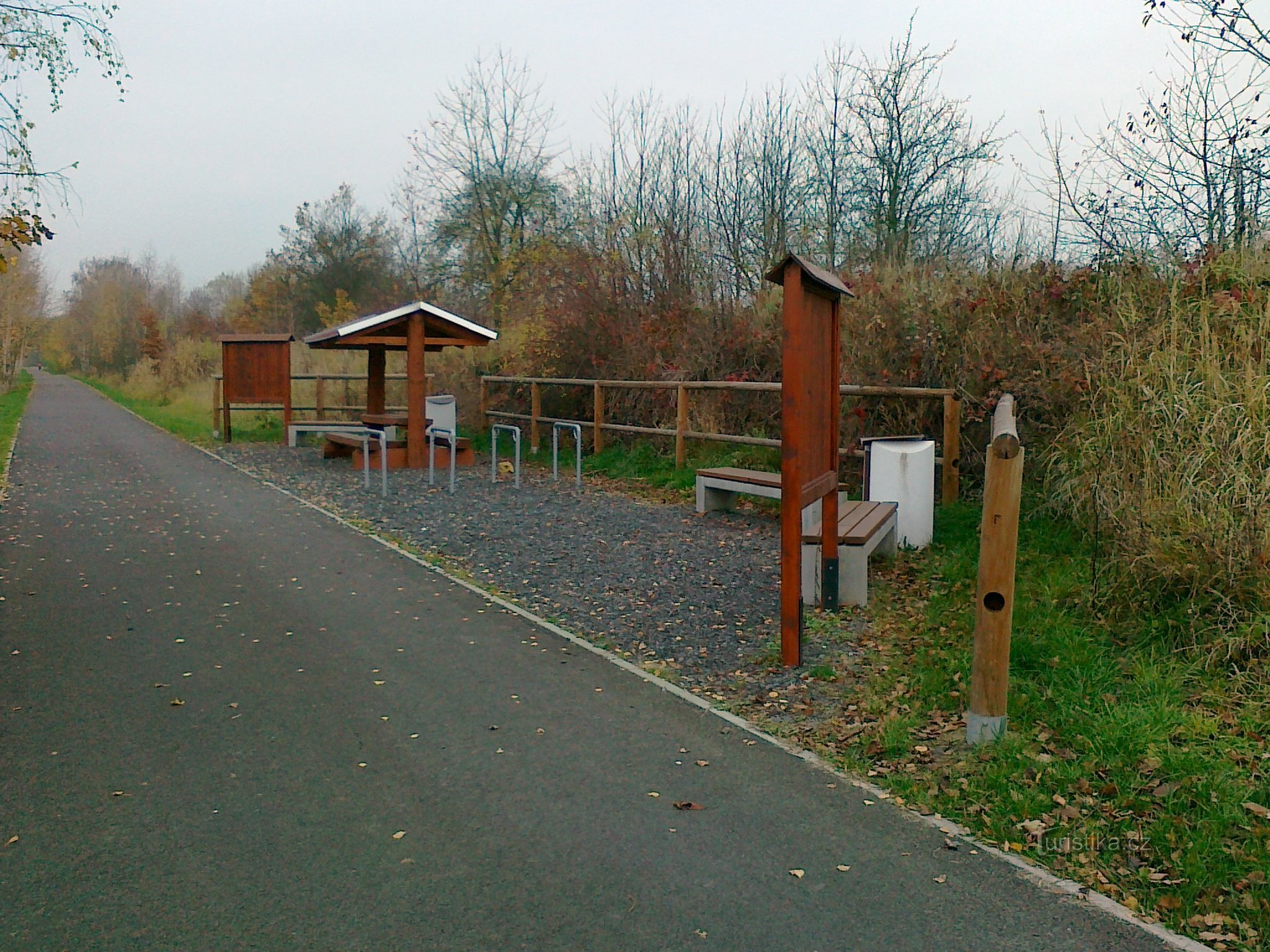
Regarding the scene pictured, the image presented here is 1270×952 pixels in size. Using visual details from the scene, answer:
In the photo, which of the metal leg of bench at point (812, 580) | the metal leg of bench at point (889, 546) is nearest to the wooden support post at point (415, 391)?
the metal leg of bench at point (889, 546)

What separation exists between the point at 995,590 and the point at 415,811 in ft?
7.96

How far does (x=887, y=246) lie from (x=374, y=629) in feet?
51.1

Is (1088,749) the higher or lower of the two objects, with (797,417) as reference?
lower

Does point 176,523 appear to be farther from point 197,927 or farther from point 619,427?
point 197,927

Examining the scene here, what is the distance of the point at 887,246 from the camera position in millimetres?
20328

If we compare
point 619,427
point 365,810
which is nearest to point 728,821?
point 365,810

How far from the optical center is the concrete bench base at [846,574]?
24.2 ft

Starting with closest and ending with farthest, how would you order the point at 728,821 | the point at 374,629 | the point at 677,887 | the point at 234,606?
the point at 677,887, the point at 728,821, the point at 374,629, the point at 234,606

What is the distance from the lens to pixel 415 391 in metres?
16.9

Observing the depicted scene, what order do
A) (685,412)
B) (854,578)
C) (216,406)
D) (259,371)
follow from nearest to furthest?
(854,578) < (685,412) < (259,371) < (216,406)

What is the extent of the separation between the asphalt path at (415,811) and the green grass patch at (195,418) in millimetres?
17141

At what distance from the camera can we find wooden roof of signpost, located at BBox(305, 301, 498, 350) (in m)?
16.6

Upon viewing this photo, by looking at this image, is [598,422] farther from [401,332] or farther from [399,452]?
[401,332]

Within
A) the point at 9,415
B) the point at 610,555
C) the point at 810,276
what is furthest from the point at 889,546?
the point at 9,415
